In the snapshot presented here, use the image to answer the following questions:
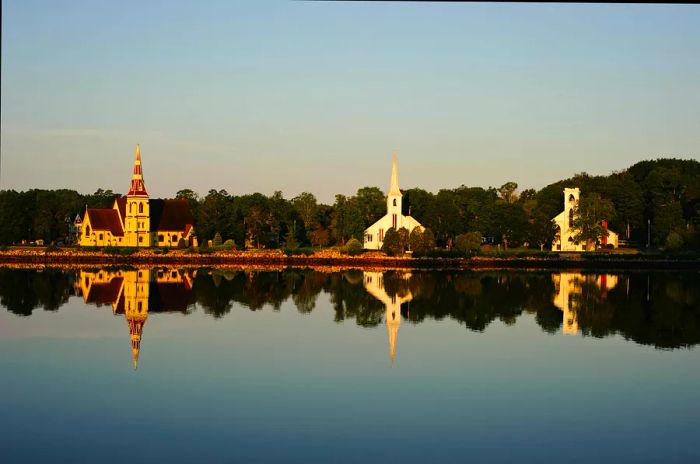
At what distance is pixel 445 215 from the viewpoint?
273 ft

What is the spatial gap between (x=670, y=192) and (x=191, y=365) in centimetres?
7925

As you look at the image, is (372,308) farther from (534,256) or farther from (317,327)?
(534,256)

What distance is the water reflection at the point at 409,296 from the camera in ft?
102

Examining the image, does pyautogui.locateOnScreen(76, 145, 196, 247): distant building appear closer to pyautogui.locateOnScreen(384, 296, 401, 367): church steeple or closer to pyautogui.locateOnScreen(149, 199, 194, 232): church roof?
pyautogui.locateOnScreen(149, 199, 194, 232): church roof

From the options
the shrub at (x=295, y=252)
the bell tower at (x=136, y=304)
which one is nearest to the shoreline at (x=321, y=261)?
the shrub at (x=295, y=252)

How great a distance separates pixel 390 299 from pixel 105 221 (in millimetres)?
58855

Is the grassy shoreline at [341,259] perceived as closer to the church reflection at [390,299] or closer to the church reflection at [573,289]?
the church reflection at [573,289]

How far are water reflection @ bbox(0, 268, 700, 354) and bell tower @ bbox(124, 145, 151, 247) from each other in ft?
91.8

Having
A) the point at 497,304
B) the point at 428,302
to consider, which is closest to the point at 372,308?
the point at 428,302

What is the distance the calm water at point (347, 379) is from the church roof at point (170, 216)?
52243 millimetres

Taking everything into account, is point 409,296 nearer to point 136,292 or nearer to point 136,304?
point 136,304

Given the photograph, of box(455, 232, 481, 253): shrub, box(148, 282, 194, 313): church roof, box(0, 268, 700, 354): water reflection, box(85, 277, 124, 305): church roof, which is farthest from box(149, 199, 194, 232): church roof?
box(148, 282, 194, 313): church roof

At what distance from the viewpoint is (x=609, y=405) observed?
17141 mm

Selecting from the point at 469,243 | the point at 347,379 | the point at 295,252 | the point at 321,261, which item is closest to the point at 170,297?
the point at 347,379
